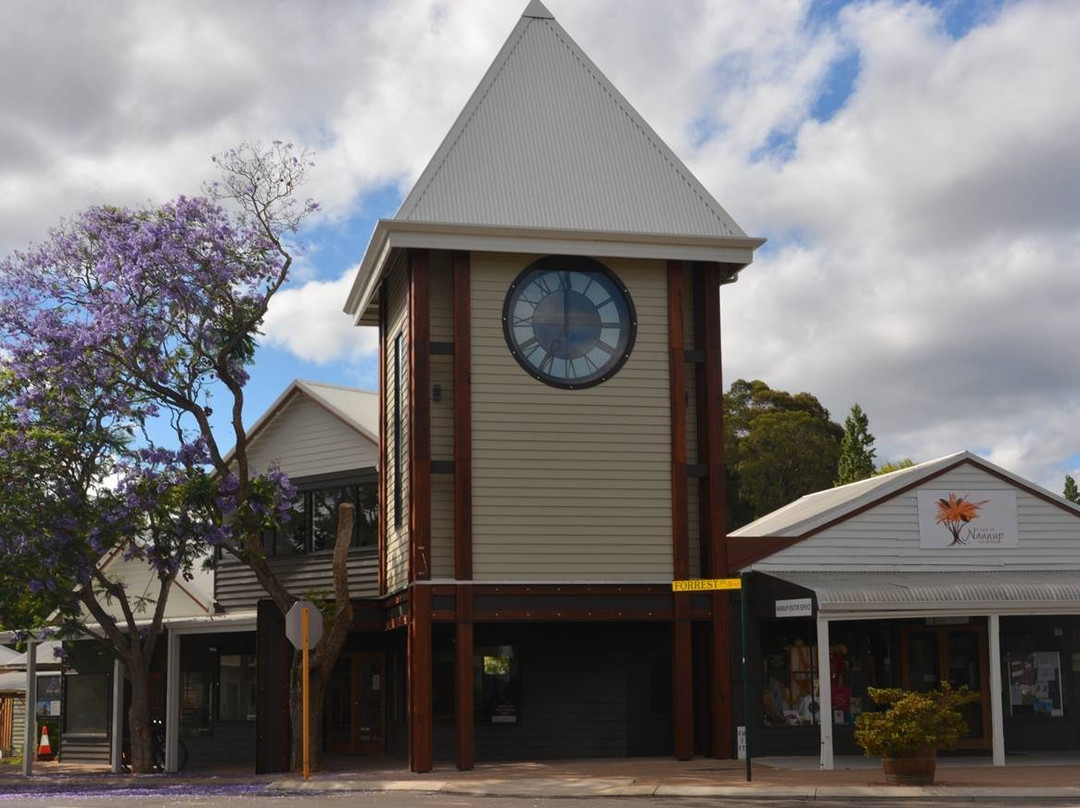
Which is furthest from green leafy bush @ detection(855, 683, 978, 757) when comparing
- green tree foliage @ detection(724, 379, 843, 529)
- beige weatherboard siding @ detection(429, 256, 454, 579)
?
green tree foliage @ detection(724, 379, 843, 529)

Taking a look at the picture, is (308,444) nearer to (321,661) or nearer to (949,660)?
(321,661)

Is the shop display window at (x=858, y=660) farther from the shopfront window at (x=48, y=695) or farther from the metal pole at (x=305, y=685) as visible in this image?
the shopfront window at (x=48, y=695)

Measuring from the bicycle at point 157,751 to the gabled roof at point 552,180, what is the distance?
1046cm

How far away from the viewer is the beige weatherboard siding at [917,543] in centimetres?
2509

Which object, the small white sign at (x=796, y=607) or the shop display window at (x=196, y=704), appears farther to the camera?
the shop display window at (x=196, y=704)

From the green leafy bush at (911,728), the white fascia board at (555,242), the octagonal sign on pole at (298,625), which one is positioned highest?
the white fascia board at (555,242)

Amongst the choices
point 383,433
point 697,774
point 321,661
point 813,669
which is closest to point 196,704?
point 321,661

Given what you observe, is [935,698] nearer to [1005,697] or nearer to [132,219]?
[1005,697]

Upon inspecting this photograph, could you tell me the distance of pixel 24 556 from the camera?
88.5 ft

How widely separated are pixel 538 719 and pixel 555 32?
1235 centimetres

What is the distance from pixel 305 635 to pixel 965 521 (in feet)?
36.7

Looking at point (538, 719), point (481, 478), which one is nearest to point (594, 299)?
point (481, 478)

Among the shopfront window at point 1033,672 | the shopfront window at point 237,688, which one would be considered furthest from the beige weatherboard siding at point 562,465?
the shopfront window at point 237,688

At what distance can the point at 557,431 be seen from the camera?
24734mm
